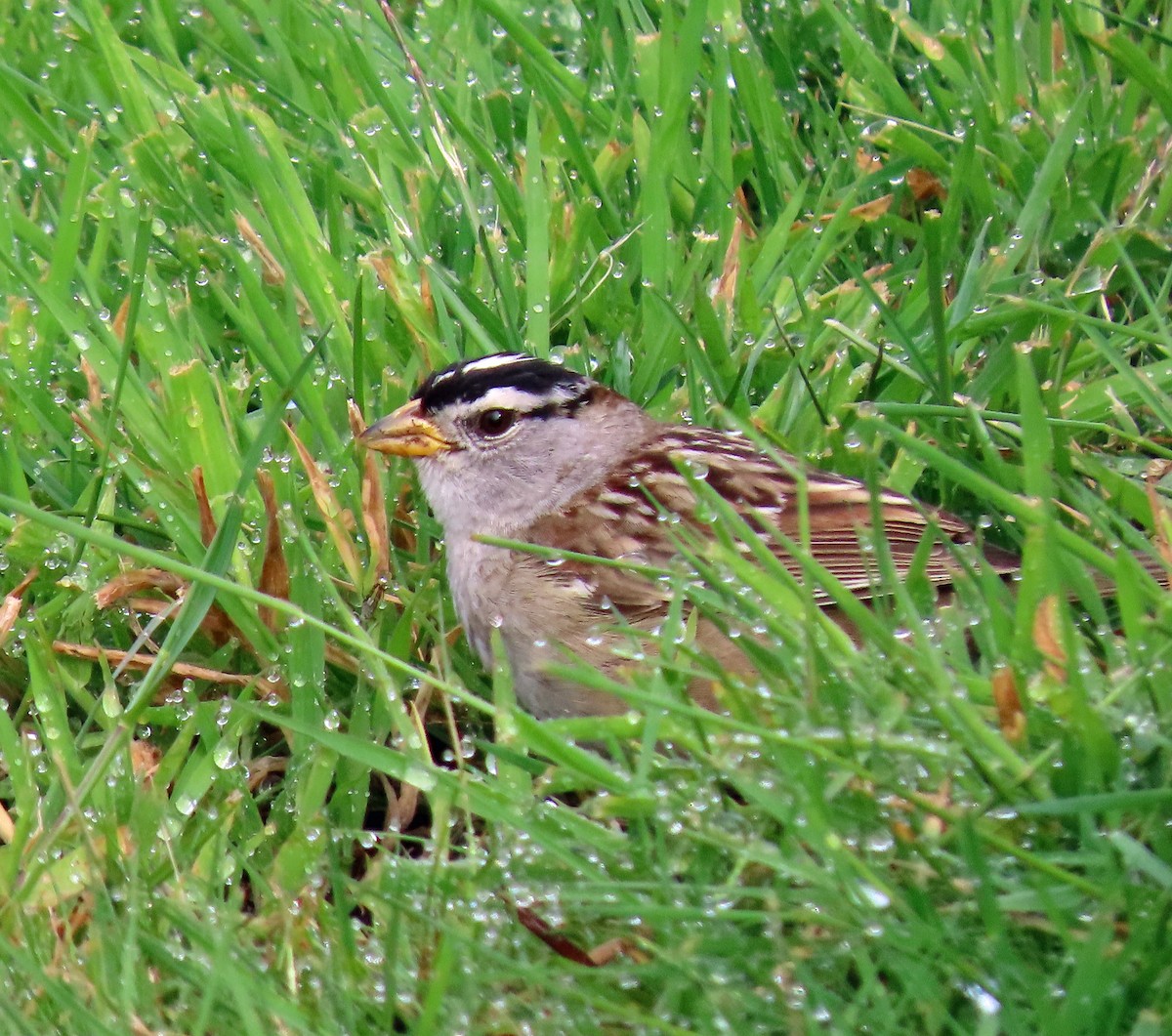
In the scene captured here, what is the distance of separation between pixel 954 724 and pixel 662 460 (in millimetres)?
1427

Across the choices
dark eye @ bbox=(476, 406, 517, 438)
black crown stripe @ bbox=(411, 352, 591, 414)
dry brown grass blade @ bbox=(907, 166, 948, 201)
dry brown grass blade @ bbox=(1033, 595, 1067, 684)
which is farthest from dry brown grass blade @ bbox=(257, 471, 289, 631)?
dry brown grass blade @ bbox=(907, 166, 948, 201)

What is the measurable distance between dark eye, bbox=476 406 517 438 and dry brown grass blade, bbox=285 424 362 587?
0.37 metres

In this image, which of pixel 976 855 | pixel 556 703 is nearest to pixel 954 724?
pixel 976 855

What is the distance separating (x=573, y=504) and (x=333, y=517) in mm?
538

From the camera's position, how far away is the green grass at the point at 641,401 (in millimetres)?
2117

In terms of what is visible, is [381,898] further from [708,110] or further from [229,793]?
[708,110]

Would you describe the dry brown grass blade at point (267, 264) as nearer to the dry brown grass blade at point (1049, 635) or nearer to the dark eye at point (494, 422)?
the dark eye at point (494, 422)

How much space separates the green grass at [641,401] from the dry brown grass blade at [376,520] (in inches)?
1.6

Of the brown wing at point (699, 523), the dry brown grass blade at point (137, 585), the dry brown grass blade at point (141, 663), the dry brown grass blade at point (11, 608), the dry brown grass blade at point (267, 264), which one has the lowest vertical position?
the brown wing at point (699, 523)

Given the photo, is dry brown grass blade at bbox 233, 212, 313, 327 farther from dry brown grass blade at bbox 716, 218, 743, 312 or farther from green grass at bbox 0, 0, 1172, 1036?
dry brown grass blade at bbox 716, 218, 743, 312

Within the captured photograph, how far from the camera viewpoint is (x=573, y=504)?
11.6 feet

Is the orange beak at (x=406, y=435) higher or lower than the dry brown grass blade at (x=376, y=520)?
higher

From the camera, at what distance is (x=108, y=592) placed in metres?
3.17

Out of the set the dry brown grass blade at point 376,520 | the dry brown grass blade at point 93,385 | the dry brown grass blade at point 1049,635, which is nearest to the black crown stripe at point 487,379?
the dry brown grass blade at point 376,520
